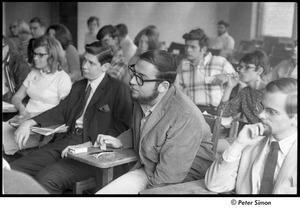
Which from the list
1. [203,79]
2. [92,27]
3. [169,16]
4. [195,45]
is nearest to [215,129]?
[203,79]

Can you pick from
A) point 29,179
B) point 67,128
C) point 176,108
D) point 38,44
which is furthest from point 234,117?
point 29,179

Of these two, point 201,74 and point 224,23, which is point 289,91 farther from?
point 224,23

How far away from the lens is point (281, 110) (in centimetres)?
180

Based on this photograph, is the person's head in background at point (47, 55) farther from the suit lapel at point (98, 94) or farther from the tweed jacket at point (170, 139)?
the tweed jacket at point (170, 139)

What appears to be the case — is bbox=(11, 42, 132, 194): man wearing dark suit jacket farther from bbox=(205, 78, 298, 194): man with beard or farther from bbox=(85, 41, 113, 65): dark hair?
bbox=(205, 78, 298, 194): man with beard

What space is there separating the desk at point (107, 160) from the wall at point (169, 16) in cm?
216

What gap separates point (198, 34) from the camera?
12.7ft

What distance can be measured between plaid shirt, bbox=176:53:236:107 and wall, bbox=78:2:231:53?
0.54 metres

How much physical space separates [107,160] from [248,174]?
2.23ft

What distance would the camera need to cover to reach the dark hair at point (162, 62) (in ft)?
6.99

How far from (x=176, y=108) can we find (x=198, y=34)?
1.92 metres

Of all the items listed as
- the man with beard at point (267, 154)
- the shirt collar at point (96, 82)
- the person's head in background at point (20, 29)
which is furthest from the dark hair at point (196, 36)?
the person's head in background at point (20, 29)

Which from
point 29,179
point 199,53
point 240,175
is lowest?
point 240,175
